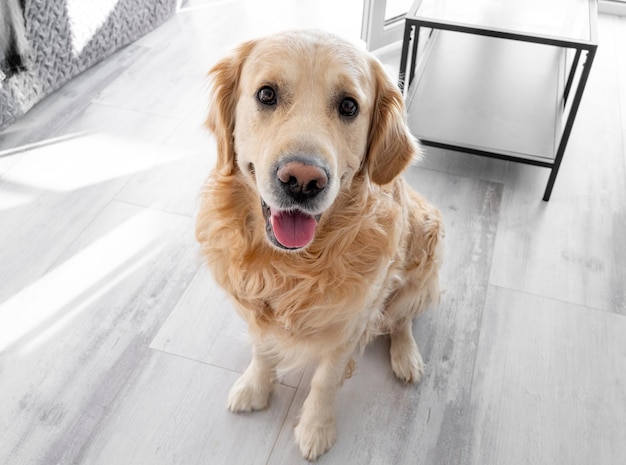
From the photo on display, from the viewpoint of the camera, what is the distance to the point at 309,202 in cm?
119

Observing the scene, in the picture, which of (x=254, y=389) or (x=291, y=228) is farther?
(x=254, y=389)

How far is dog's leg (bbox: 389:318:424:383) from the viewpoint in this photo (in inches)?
71.7

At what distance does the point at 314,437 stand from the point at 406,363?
392 mm

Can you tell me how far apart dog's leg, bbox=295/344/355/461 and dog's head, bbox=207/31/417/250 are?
0.47 metres

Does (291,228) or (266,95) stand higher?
(266,95)

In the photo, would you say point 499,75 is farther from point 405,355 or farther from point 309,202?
point 309,202

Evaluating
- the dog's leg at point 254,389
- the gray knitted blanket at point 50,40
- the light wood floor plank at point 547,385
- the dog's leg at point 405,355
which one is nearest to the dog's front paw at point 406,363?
the dog's leg at point 405,355

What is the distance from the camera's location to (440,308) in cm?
207

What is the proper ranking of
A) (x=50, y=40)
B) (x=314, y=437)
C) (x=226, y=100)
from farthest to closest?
(x=50, y=40) < (x=314, y=437) < (x=226, y=100)

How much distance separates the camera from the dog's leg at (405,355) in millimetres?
1820

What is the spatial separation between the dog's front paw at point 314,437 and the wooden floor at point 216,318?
35mm

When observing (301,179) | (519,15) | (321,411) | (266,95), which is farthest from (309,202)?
(519,15)

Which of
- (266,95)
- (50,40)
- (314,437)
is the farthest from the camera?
(50,40)

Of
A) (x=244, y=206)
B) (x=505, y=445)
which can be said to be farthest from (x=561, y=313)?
(x=244, y=206)
